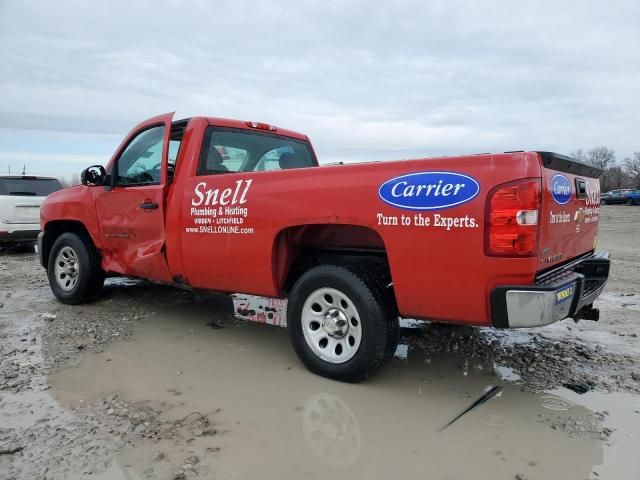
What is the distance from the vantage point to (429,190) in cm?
296

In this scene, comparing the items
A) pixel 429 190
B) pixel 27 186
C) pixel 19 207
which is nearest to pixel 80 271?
pixel 429 190

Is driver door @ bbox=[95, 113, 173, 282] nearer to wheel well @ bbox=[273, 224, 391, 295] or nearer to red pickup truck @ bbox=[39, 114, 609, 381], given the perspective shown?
red pickup truck @ bbox=[39, 114, 609, 381]

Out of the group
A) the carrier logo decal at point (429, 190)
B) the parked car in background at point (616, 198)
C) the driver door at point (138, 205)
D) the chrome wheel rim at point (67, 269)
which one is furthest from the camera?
the parked car in background at point (616, 198)

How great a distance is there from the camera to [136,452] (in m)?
2.64

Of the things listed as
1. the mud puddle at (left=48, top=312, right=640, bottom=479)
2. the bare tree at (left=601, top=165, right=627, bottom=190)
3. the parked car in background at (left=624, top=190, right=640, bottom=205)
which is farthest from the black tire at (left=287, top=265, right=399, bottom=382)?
the bare tree at (left=601, top=165, right=627, bottom=190)

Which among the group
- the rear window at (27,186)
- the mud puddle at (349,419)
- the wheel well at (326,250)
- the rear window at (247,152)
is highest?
the rear window at (247,152)

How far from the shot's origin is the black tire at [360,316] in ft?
10.8

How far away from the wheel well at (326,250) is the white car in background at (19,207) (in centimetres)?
802

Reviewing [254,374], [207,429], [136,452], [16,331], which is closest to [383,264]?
[254,374]

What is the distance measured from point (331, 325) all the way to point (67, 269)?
12.5 feet

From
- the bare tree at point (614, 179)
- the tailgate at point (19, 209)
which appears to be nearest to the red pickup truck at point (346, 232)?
the tailgate at point (19, 209)

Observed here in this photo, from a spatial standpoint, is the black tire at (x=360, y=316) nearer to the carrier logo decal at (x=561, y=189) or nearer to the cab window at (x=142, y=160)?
the carrier logo decal at (x=561, y=189)

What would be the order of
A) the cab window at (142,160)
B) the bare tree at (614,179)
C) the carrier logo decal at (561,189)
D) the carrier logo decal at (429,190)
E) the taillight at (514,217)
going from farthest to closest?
the bare tree at (614,179) → the cab window at (142,160) → the carrier logo decal at (561,189) → the carrier logo decal at (429,190) → the taillight at (514,217)

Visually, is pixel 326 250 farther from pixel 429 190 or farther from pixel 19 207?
pixel 19 207
